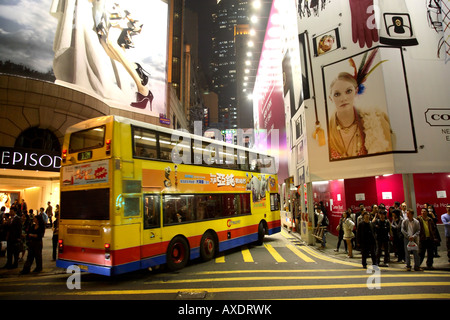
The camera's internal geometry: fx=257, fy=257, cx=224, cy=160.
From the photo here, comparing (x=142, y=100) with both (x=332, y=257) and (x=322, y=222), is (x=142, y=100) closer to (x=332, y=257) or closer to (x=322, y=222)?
(x=322, y=222)

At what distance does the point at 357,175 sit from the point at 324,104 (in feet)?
13.8

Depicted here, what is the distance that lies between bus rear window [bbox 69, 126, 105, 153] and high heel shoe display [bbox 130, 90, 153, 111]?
18.1m

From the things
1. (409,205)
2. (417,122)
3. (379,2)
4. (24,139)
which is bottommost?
(409,205)

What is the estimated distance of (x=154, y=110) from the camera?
27.4 meters

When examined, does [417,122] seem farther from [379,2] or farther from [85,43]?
[85,43]

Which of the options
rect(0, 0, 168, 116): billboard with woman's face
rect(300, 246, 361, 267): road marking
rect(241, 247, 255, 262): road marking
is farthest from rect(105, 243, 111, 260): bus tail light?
rect(0, 0, 168, 116): billboard with woman's face

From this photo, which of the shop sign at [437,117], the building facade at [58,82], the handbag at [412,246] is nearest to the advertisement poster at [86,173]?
the handbag at [412,246]

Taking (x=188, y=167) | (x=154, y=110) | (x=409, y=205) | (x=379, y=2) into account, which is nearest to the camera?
(x=188, y=167)

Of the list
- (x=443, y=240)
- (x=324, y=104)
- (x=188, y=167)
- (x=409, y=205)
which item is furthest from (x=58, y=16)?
(x=443, y=240)

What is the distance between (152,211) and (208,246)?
3.35 metres

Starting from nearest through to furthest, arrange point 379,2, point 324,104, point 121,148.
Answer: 1. point 121,148
2. point 379,2
3. point 324,104

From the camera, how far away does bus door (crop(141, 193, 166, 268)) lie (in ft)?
25.6

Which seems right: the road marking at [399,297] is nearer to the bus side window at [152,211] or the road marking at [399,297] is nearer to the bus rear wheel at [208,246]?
the bus side window at [152,211]
